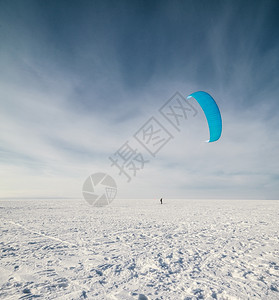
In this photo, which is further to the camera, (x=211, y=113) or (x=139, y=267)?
(x=211, y=113)

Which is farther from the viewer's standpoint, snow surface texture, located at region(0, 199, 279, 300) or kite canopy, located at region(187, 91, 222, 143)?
kite canopy, located at region(187, 91, 222, 143)

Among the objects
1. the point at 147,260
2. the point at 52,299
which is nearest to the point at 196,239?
the point at 147,260

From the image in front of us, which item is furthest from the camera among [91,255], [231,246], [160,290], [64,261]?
[231,246]

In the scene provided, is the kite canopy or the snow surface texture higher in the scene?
the kite canopy

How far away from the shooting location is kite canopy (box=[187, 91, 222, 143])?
11.4 metres

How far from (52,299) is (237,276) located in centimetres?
428

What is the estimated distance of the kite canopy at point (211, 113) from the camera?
448 inches

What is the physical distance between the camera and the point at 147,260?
18.0ft

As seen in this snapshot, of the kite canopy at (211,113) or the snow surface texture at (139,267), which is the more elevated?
the kite canopy at (211,113)

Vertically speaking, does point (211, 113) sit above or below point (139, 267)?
above

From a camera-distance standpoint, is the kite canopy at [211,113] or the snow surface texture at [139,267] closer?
the snow surface texture at [139,267]

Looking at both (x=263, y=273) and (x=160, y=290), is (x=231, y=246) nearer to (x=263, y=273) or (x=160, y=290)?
(x=263, y=273)

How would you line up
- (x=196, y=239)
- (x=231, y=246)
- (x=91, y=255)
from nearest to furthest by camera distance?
(x=91, y=255) → (x=231, y=246) → (x=196, y=239)

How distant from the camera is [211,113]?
1164cm
